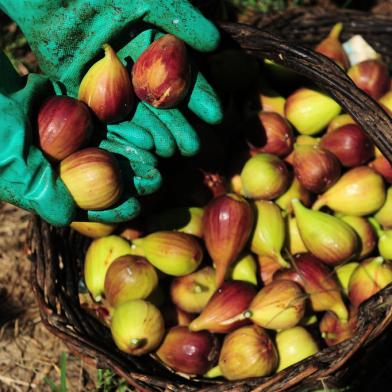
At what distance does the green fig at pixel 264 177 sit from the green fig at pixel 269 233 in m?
0.04

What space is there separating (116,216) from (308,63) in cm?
69

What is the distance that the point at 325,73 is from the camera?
1.72 m

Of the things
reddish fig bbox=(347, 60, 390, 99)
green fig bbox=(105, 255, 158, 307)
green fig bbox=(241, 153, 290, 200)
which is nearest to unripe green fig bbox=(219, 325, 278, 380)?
green fig bbox=(105, 255, 158, 307)

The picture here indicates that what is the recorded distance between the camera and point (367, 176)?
1.91 m

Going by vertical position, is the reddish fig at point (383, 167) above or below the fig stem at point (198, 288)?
above

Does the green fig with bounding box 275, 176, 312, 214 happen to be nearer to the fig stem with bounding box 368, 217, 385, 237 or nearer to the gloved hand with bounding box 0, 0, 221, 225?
the fig stem with bounding box 368, 217, 385, 237

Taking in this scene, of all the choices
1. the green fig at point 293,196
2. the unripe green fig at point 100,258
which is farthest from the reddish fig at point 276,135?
the unripe green fig at point 100,258

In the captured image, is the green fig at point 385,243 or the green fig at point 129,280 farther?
the green fig at point 385,243

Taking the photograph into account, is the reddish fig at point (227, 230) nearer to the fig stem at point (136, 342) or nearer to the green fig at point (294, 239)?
the green fig at point (294, 239)

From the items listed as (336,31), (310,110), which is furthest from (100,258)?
(336,31)

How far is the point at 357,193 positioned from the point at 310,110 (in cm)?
34

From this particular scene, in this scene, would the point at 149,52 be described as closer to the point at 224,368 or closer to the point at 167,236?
the point at 167,236

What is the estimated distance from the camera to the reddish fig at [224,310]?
1.75 m

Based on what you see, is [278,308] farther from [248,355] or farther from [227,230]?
[227,230]
